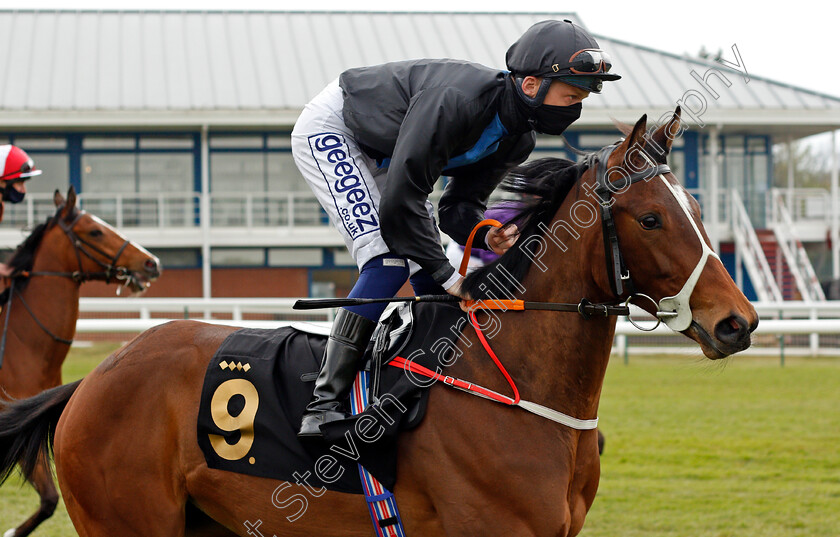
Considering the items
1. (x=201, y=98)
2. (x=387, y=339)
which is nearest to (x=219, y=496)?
(x=387, y=339)

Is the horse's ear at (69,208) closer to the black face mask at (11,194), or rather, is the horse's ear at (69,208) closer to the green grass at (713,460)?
the black face mask at (11,194)

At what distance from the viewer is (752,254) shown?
62.5 feet

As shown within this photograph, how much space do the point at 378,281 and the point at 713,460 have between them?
497 centimetres

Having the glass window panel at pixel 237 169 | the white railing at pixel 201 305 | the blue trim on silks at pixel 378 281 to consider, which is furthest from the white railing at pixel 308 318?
the glass window panel at pixel 237 169

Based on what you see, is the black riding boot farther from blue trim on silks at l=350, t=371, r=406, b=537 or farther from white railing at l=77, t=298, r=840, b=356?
white railing at l=77, t=298, r=840, b=356

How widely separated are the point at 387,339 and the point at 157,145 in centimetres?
1888

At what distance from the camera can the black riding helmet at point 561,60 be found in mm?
2611

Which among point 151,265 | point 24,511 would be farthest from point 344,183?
point 151,265

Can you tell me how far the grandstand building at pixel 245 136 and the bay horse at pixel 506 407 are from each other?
16301 mm

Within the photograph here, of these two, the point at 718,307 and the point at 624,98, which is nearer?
the point at 718,307

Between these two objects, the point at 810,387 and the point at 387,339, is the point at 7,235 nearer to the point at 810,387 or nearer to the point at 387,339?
the point at 810,387

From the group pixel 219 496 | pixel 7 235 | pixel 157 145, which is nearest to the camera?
pixel 219 496

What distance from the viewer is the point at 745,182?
2159 centimetres

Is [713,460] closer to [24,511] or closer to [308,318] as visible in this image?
[24,511]
